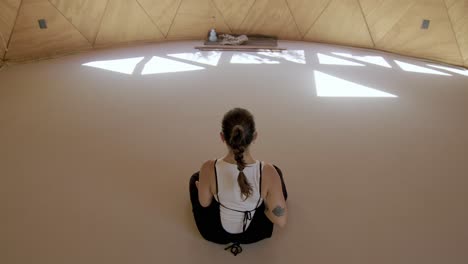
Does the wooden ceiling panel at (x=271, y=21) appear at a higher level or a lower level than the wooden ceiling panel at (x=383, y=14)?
higher

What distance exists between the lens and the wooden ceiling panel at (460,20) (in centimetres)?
447

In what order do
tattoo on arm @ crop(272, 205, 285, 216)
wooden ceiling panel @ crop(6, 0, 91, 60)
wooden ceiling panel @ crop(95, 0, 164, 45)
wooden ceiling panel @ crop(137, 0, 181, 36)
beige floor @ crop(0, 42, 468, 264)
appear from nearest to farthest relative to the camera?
1. tattoo on arm @ crop(272, 205, 285, 216)
2. beige floor @ crop(0, 42, 468, 264)
3. wooden ceiling panel @ crop(6, 0, 91, 60)
4. wooden ceiling panel @ crop(95, 0, 164, 45)
5. wooden ceiling panel @ crop(137, 0, 181, 36)

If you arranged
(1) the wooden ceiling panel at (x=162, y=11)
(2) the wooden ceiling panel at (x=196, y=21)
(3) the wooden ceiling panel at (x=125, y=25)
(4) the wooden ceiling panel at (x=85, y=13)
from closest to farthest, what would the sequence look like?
1. (4) the wooden ceiling panel at (x=85, y=13)
2. (3) the wooden ceiling panel at (x=125, y=25)
3. (1) the wooden ceiling panel at (x=162, y=11)
4. (2) the wooden ceiling panel at (x=196, y=21)

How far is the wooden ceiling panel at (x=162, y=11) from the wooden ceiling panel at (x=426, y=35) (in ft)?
10.4

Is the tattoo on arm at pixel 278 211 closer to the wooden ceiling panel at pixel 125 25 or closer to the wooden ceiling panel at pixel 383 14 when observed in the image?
the wooden ceiling panel at pixel 383 14

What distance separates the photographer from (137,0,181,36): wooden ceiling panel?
17.0 ft

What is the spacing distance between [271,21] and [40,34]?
3324 mm

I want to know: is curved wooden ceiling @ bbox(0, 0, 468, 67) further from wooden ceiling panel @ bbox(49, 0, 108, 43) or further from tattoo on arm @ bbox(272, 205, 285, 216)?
tattoo on arm @ bbox(272, 205, 285, 216)

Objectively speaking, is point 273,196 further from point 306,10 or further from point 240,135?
point 306,10

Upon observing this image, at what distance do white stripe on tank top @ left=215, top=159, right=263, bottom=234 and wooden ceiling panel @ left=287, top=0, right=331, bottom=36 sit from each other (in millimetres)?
4040

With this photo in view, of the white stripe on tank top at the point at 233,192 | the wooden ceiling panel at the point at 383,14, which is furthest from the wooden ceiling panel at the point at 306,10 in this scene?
the white stripe on tank top at the point at 233,192

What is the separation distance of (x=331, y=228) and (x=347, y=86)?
220 cm

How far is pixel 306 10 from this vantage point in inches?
209

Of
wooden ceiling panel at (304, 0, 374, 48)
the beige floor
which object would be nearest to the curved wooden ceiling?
wooden ceiling panel at (304, 0, 374, 48)
